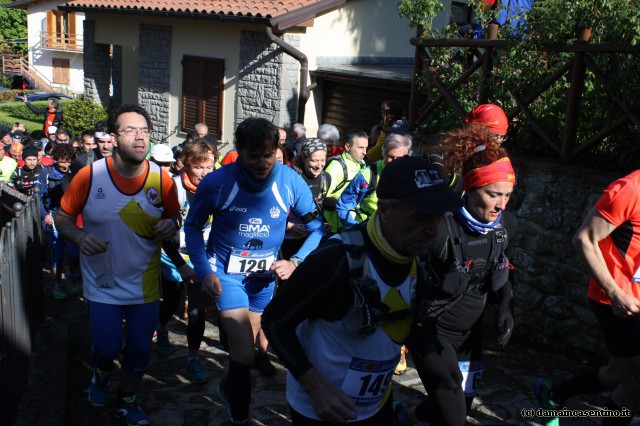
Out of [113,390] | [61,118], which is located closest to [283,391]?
[113,390]

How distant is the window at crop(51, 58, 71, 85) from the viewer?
4991 cm

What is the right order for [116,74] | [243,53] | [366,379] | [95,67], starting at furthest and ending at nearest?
Answer: 1. [95,67]
2. [116,74]
3. [243,53]
4. [366,379]

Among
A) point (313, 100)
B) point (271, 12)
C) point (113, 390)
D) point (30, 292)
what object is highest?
point (271, 12)

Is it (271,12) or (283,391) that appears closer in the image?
(283,391)

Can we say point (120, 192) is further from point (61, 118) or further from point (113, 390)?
point (61, 118)

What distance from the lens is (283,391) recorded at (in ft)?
17.5

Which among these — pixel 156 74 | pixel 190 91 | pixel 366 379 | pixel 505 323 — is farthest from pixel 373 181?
pixel 156 74

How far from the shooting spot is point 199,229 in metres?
4.38

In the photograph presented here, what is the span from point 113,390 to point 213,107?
1247cm

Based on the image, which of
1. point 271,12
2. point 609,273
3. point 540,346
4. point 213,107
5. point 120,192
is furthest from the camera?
point 213,107

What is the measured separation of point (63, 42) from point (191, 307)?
157ft

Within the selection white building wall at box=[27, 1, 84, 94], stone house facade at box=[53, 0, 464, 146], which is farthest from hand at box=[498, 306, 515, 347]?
white building wall at box=[27, 1, 84, 94]

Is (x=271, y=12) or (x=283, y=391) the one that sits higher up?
(x=271, y=12)

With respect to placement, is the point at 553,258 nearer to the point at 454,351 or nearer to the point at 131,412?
the point at 454,351
